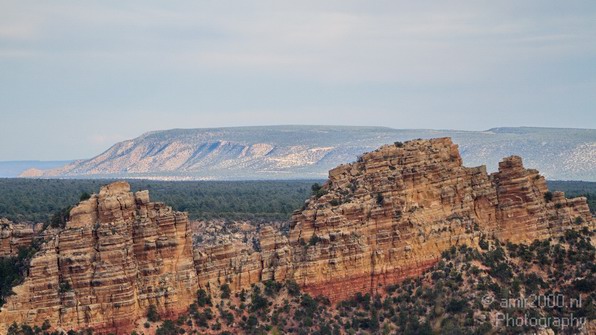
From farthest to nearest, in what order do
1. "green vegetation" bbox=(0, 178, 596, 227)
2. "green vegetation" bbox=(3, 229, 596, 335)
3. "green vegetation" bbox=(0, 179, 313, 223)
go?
"green vegetation" bbox=(0, 179, 313, 223) < "green vegetation" bbox=(0, 178, 596, 227) < "green vegetation" bbox=(3, 229, 596, 335)

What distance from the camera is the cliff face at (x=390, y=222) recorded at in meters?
82.4

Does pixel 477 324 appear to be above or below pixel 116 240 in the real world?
below

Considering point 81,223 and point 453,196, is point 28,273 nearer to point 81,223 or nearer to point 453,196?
point 81,223

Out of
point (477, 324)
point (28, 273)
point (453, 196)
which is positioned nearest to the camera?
point (28, 273)

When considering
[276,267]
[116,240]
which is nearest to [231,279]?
[276,267]

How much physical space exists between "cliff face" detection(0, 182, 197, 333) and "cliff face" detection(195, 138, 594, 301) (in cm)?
287

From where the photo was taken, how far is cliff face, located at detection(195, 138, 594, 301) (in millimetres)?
82375

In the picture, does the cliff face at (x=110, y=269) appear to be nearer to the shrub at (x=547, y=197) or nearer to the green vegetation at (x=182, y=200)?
the green vegetation at (x=182, y=200)

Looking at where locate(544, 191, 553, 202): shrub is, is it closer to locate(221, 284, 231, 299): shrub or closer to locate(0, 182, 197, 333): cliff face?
locate(221, 284, 231, 299): shrub

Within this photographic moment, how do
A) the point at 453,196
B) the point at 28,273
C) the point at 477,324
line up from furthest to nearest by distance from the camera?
1. the point at 453,196
2. the point at 477,324
3. the point at 28,273

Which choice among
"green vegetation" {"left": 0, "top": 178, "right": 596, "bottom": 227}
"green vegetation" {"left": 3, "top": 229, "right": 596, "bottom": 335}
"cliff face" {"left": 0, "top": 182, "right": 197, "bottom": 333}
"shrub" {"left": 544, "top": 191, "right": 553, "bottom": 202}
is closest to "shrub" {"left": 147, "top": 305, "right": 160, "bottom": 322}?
"green vegetation" {"left": 3, "top": 229, "right": 596, "bottom": 335}

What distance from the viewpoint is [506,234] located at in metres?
88.6

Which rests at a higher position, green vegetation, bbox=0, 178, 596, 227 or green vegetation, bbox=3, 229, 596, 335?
green vegetation, bbox=0, 178, 596, 227

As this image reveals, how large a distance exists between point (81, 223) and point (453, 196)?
84.4 feet
